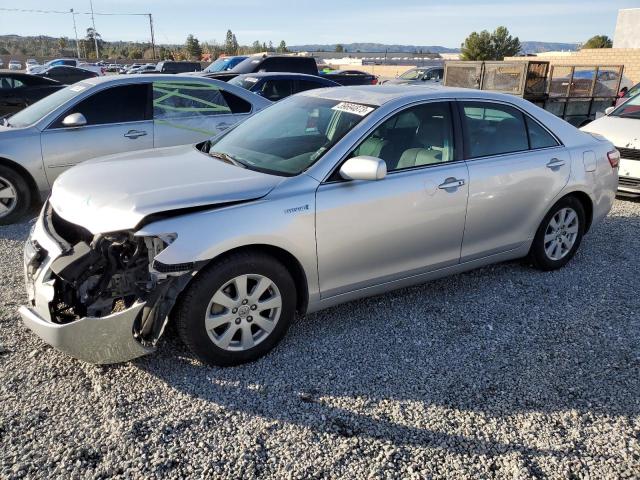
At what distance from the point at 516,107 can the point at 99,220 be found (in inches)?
131

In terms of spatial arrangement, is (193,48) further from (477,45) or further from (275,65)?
(275,65)

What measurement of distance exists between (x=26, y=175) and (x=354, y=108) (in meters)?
4.06

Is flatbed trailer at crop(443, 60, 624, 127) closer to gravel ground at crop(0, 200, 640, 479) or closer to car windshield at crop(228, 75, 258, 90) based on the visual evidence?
car windshield at crop(228, 75, 258, 90)

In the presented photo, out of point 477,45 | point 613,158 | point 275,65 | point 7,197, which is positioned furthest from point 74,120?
point 477,45

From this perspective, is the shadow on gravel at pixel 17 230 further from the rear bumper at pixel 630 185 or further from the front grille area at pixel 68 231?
the rear bumper at pixel 630 185

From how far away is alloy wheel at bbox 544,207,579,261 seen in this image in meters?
4.64

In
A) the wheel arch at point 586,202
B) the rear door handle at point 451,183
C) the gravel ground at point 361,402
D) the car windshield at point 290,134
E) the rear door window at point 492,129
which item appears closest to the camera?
the gravel ground at point 361,402

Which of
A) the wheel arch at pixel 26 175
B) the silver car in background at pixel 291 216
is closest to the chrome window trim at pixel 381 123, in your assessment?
the silver car in background at pixel 291 216

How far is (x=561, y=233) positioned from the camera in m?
4.72

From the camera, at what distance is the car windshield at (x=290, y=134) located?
137 inches

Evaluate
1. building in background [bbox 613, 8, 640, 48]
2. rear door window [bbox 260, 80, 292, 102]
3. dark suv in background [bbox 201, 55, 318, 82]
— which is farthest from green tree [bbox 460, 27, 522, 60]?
rear door window [bbox 260, 80, 292, 102]

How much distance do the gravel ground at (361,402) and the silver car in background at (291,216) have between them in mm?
271

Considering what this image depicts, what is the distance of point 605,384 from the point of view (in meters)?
3.16

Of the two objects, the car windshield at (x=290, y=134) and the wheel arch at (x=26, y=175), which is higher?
the car windshield at (x=290, y=134)
